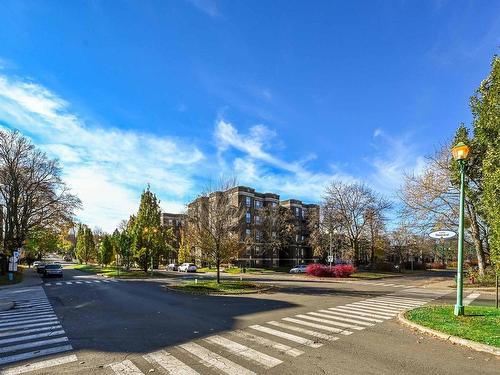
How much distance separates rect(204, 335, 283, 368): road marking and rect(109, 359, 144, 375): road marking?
2.02m

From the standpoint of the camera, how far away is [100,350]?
7.79m


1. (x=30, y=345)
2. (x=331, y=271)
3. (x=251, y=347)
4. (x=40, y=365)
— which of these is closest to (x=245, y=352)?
(x=251, y=347)

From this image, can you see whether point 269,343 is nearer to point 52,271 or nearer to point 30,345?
point 30,345

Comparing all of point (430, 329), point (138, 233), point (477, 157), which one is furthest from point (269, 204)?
point (430, 329)

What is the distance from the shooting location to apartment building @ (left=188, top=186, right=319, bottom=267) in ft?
220

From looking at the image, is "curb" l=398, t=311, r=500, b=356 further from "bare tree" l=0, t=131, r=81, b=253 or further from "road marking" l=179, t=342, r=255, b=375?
"bare tree" l=0, t=131, r=81, b=253

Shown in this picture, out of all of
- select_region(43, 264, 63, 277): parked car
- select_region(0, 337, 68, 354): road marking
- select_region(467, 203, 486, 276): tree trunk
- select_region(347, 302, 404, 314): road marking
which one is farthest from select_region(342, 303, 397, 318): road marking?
select_region(43, 264, 63, 277): parked car

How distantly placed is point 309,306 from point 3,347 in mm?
10835

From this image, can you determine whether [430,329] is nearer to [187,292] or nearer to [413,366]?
[413,366]

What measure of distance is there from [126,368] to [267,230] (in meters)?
60.5

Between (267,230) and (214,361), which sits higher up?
(267,230)

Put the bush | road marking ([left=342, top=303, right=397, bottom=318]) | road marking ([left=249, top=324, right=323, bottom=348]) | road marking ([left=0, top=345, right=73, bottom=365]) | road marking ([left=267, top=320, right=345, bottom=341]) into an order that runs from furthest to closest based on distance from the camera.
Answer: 1. the bush
2. road marking ([left=342, top=303, right=397, bottom=318])
3. road marking ([left=267, top=320, right=345, bottom=341])
4. road marking ([left=249, top=324, right=323, bottom=348])
5. road marking ([left=0, top=345, right=73, bottom=365])

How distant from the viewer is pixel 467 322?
1035cm

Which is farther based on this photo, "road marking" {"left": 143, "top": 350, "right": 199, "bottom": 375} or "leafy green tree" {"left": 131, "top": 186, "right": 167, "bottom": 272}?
"leafy green tree" {"left": 131, "top": 186, "right": 167, "bottom": 272}
